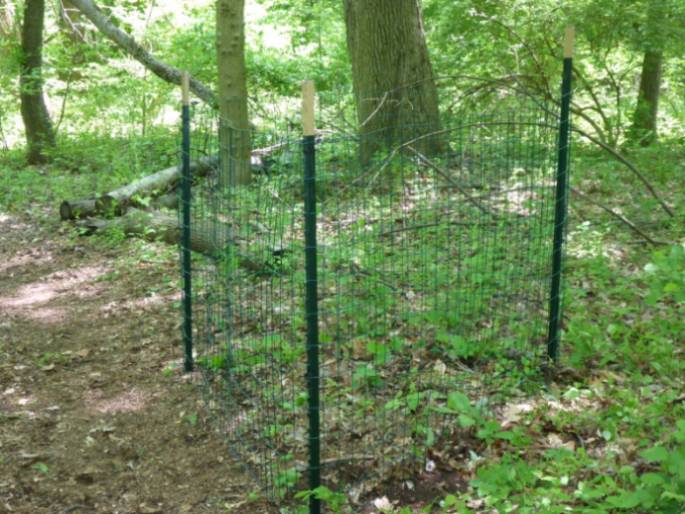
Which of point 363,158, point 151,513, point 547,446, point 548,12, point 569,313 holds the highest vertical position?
point 548,12

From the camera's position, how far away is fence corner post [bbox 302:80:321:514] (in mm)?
3053

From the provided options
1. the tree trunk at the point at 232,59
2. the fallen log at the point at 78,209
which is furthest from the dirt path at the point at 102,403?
the tree trunk at the point at 232,59

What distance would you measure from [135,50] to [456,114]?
10388 mm

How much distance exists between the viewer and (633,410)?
3.92m

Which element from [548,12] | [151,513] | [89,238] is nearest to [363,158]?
[151,513]

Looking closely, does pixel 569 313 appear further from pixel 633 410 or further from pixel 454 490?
pixel 454 490

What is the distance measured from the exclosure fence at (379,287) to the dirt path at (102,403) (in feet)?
0.96

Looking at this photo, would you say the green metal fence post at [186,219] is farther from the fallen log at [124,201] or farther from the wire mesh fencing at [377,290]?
the fallen log at [124,201]

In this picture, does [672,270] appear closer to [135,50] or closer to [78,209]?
[78,209]

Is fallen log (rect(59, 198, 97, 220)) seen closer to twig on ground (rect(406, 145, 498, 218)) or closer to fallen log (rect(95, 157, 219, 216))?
fallen log (rect(95, 157, 219, 216))

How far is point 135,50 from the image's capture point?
13.5 metres

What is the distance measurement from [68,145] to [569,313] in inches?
452

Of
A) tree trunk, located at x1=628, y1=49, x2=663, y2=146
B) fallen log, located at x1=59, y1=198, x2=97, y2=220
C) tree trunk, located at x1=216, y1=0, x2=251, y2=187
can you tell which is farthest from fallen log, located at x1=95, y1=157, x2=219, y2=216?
tree trunk, located at x1=628, y1=49, x2=663, y2=146

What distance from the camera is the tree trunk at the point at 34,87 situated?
43.2 ft
